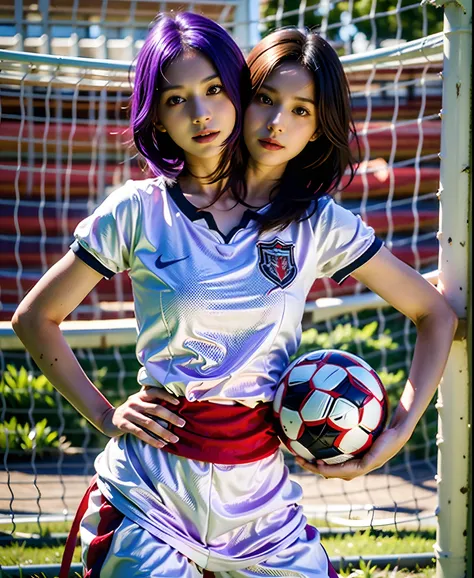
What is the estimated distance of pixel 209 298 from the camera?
2.21m

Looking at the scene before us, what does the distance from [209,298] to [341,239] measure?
0.44 metres

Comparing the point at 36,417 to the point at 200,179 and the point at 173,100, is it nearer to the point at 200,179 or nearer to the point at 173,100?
the point at 200,179

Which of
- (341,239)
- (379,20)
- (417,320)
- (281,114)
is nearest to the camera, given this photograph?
(281,114)

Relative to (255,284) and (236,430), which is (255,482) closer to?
(236,430)

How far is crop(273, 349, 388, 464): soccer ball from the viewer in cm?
224

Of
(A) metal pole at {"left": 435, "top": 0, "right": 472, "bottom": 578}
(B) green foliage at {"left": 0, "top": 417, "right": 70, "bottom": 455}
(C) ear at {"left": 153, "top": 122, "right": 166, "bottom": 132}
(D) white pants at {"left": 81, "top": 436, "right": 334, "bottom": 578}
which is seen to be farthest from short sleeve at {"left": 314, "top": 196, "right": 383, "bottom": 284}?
(B) green foliage at {"left": 0, "top": 417, "right": 70, "bottom": 455}

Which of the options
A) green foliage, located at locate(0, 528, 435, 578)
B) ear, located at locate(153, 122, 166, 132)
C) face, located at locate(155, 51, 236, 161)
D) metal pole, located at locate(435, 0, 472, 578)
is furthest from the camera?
green foliage, located at locate(0, 528, 435, 578)

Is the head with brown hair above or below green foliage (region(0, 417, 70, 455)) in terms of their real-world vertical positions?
above

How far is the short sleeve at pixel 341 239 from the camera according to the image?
95.5 inches

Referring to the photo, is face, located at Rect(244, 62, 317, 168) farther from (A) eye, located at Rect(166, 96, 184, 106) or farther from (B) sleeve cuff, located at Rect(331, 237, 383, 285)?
(B) sleeve cuff, located at Rect(331, 237, 383, 285)

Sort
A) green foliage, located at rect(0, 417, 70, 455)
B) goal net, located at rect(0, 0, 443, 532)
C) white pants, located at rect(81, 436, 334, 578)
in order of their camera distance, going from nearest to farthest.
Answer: white pants, located at rect(81, 436, 334, 578)
goal net, located at rect(0, 0, 443, 532)
green foliage, located at rect(0, 417, 70, 455)

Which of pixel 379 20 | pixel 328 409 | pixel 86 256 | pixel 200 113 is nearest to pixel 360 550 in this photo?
pixel 328 409

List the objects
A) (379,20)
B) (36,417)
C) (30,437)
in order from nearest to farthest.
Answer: (30,437)
(36,417)
(379,20)

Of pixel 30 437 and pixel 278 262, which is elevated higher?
pixel 278 262
